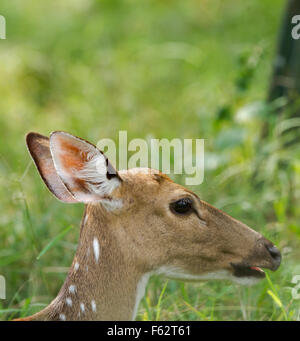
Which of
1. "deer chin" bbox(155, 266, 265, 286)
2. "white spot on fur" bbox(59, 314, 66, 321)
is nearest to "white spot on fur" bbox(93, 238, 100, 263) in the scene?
"white spot on fur" bbox(59, 314, 66, 321)

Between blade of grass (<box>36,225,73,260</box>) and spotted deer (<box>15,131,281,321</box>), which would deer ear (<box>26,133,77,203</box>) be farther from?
blade of grass (<box>36,225,73,260</box>)

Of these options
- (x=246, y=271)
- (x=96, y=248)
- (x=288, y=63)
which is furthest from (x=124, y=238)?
(x=288, y=63)

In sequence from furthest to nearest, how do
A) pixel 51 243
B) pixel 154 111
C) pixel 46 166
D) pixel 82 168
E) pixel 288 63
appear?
pixel 154 111 < pixel 288 63 < pixel 51 243 < pixel 46 166 < pixel 82 168

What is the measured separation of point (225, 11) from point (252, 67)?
3681 mm

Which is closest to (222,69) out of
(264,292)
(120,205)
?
(264,292)

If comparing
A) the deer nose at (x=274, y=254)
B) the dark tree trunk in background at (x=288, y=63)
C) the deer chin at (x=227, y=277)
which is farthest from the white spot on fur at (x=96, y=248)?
the dark tree trunk in background at (x=288, y=63)

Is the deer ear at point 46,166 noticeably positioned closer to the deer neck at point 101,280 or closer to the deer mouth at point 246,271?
the deer neck at point 101,280

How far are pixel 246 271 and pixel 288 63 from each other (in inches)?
88.3

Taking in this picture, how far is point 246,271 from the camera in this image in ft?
9.66

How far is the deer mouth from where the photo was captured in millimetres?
2934

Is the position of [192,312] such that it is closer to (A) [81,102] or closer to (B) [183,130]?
(B) [183,130]

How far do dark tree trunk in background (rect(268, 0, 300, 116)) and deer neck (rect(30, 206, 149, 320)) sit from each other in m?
2.37

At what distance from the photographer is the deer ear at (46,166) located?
2881 mm

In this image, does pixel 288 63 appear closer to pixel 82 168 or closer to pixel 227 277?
pixel 227 277
